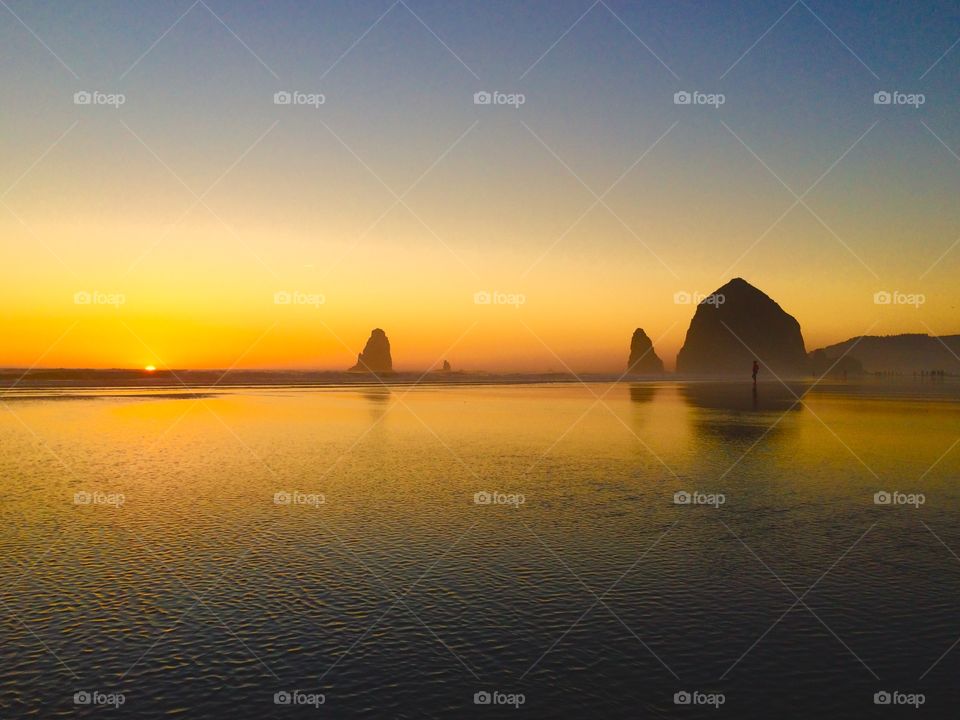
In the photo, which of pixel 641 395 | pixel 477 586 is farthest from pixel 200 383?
pixel 477 586

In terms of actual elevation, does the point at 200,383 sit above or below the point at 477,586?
above

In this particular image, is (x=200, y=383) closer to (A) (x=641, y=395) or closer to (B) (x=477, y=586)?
(A) (x=641, y=395)

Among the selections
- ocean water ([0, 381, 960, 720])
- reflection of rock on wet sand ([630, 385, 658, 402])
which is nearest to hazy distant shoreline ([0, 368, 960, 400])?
reflection of rock on wet sand ([630, 385, 658, 402])

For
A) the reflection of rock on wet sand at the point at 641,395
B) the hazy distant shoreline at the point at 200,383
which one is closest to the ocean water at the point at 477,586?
the reflection of rock on wet sand at the point at 641,395

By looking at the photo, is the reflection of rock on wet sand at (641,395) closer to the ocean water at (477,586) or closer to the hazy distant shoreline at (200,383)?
the hazy distant shoreline at (200,383)

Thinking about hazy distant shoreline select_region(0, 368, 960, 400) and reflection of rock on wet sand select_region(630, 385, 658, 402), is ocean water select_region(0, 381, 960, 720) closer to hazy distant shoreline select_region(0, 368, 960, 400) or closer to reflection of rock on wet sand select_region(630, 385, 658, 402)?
reflection of rock on wet sand select_region(630, 385, 658, 402)

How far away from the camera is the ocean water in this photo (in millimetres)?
10078

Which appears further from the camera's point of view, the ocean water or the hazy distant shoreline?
the hazy distant shoreline

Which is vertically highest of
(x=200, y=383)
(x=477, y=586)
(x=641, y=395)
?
(x=200, y=383)

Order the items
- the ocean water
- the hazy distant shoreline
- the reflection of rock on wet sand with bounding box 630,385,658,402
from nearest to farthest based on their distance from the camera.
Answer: the ocean water, the reflection of rock on wet sand with bounding box 630,385,658,402, the hazy distant shoreline

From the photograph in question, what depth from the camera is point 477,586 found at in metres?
14.2

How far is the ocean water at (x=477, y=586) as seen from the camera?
397 inches

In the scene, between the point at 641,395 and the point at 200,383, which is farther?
the point at 200,383

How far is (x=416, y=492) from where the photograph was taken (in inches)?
922
